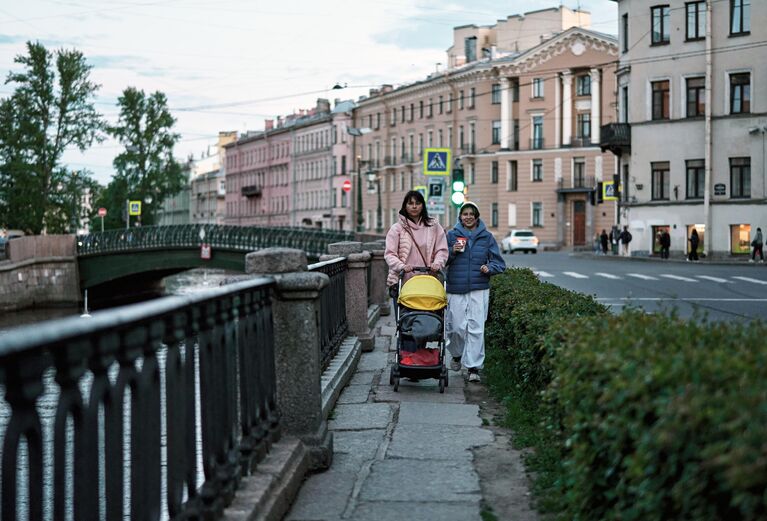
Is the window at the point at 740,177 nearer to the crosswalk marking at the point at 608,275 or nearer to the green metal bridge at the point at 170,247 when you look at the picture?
the crosswalk marking at the point at 608,275

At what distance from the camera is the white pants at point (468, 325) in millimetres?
11594

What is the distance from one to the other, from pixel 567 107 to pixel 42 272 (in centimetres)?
4383

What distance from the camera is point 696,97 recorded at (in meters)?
54.2

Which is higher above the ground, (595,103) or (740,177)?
(595,103)

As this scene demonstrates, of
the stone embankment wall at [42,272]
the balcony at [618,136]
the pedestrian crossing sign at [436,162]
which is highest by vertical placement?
the balcony at [618,136]

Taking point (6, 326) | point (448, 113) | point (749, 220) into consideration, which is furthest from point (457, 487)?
point (448, 113)

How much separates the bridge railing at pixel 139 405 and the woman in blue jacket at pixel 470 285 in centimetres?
531

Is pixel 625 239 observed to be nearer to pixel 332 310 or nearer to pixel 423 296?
pixel 332 310

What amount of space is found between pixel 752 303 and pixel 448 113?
72361 mm

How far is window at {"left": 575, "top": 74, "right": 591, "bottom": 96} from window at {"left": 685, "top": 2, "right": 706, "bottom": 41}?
1252 inches

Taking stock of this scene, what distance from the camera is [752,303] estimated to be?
23.9m

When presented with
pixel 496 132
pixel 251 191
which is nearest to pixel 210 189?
pixel 251 191

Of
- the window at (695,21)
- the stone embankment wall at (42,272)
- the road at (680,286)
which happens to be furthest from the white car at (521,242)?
the stone embankment wall at (42,272)

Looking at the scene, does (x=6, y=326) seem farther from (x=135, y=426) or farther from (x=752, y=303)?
(x=135, y=426)
